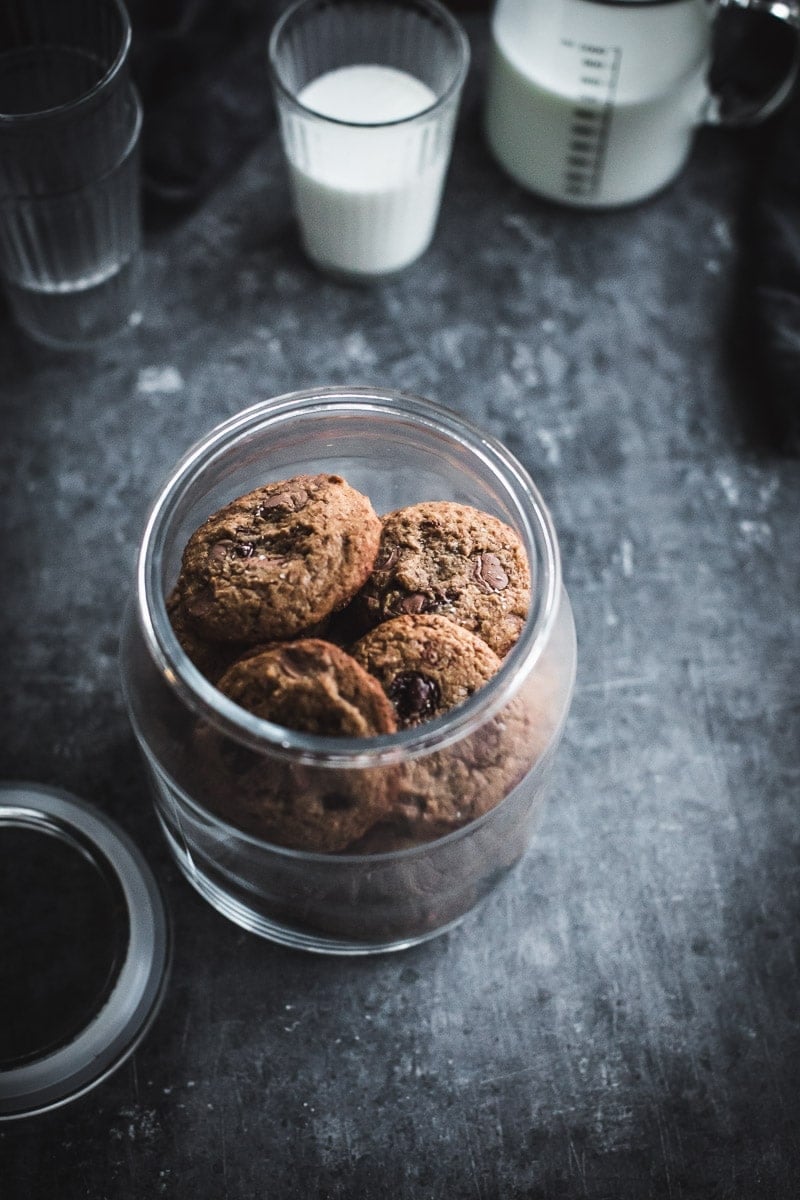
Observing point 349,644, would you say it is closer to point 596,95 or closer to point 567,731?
point 567,731

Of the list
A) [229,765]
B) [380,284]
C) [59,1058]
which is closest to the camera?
[229,765]

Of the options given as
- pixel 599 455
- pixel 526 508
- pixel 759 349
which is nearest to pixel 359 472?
pixel 526 508

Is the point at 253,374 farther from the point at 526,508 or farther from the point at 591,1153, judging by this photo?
the point at 591,1153

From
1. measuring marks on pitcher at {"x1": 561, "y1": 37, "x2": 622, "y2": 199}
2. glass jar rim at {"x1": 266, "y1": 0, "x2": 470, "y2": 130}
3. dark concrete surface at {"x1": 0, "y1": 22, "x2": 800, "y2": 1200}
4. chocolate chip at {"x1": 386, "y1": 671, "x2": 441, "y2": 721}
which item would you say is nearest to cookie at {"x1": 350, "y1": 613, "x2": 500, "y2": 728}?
chocolate chip at {"x1": 386, "y1": 671, "x2": 441, "y2": 721}

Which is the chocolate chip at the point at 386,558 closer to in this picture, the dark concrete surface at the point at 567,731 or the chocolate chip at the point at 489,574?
the chocolate chip at the point at 489,574

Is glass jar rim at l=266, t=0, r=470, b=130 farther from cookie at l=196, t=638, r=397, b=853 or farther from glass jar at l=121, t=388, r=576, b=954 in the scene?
cookie at l=196, t=638, r=397, b=853

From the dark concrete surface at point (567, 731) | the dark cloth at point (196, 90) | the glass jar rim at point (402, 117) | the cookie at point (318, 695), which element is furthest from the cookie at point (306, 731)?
the dark cloth at point (196, 90)
